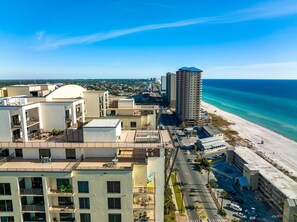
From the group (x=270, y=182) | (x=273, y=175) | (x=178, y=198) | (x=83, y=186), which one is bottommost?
(x=178, y=198)

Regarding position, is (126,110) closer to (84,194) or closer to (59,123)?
(59,123)

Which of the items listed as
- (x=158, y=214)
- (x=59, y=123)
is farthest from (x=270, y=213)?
(x=59, y=123)

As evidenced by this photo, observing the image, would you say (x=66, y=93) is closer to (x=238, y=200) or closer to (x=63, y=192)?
(x=63, y=192)

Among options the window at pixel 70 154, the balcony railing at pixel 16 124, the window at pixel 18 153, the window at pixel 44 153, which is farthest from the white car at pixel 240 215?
the balcony railing at pixel 16 124

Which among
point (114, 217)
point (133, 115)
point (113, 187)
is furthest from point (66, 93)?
point (114, 217)

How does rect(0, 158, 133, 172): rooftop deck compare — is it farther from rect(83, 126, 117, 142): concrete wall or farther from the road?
the road
